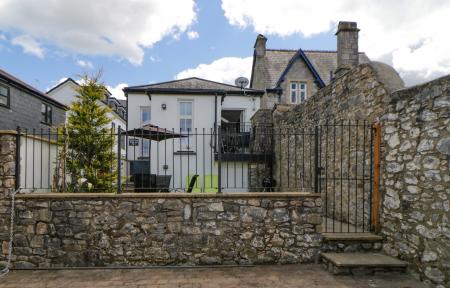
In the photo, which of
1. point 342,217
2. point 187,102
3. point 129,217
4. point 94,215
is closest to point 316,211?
point 342,217

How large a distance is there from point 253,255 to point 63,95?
23.3 meters

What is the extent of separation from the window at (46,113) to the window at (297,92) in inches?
556

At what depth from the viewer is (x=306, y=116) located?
7.82m

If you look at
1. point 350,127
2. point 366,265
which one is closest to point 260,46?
point 350,127

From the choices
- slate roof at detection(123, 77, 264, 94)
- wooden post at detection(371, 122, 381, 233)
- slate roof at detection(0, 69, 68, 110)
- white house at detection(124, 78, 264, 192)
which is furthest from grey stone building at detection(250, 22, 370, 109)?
wooden post at detection(371, 122, 381, 233)

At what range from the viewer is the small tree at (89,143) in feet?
27.8

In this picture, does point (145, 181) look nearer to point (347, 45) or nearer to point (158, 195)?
point (158, 195)

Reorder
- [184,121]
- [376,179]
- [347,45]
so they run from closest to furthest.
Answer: [376,179] → [347,45] → [184,121]

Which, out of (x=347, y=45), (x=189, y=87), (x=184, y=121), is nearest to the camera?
(x=347, y=45)

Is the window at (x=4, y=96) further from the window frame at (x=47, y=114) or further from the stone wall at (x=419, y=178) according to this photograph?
the stone wall at (x=419, y=178)

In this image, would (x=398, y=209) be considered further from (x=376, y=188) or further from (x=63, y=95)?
(x=63, y=95)

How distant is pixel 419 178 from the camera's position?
3.76 metres

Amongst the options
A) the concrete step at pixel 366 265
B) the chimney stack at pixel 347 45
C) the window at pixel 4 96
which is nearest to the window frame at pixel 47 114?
the window at pixel 4 96

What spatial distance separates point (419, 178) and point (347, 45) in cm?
521
